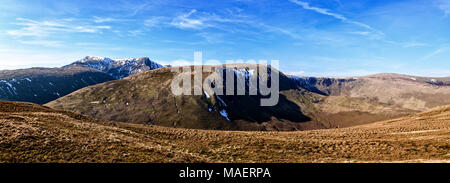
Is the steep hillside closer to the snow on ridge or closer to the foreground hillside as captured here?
the snow on ridge

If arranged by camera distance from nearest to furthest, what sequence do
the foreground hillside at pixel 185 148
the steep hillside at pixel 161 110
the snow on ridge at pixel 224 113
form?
the foreground hillside at pixel 185 148
the steep hillside at pixel 161 110
the snow on ridge at pixel 224 113

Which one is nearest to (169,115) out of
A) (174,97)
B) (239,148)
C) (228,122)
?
(174,97)

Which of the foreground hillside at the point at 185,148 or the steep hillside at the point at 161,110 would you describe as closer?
the foreground hillside at the point at 185,148

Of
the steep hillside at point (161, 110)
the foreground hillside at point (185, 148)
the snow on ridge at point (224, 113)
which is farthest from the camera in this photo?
the snow on ridge at point (224, 113)

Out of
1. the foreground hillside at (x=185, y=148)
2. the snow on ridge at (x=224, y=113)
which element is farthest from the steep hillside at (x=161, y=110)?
the foreground hillside at (x=185, y=148)

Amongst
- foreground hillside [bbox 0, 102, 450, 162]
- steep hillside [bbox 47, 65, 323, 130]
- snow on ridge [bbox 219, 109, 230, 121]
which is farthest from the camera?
snow on ridge [bbox 219, 109, 230, 121]

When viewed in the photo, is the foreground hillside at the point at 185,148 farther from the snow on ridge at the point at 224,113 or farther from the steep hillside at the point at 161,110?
the snow on ridge at the point at 224,113

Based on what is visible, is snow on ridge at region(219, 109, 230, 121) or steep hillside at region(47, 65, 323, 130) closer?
steep hillside at region(47, 65, 323, 130)

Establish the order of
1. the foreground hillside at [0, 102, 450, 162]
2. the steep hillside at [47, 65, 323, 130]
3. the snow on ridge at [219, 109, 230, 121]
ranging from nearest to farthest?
1. the foreground hillside at [0, 102, 450, 162]
2. the steep hillside at [47, 65, 323, 130]
3. the snow on ridge at [219, 109, 230, 121]

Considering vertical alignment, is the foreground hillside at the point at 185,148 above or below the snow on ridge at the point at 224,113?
above

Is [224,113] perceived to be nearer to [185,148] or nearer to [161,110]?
[161,110]

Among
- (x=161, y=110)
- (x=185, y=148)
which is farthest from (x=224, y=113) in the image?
(x=185, y=148)

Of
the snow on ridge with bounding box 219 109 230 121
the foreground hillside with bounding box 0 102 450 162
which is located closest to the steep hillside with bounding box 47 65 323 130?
the snow on ridge with bounding box 219 109 230 121
